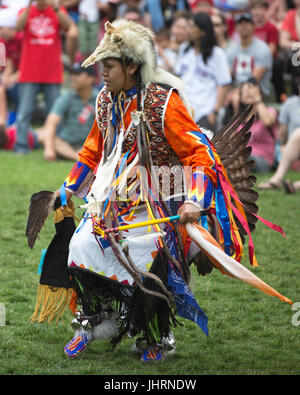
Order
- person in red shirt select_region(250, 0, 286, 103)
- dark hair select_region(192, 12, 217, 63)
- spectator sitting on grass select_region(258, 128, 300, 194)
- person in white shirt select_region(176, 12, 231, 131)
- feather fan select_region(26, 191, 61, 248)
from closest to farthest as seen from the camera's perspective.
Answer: feather fan select_region(26, 191, 61, 248), spectator sitting on grass select_region(258, 128, 300, 194), dark hair select_region(192, 12, 217, 63), person in white shirt select_region(176, 12, 231, 131), person in red shirt select_region(250, 0, 286, 103)

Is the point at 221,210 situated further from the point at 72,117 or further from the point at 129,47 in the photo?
the point at 72,117

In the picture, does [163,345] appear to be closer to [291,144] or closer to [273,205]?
[273,205]

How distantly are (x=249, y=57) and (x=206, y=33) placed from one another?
83 cm

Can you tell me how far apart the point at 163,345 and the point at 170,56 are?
6675 mm

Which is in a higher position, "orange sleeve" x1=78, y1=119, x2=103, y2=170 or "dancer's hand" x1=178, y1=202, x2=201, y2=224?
"orange sleeve" x1=78, y1=119, x2=103, y2=170

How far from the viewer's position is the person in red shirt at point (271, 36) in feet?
31.5

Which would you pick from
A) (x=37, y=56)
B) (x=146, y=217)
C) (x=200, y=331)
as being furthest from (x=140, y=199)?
(x=37, y=56)

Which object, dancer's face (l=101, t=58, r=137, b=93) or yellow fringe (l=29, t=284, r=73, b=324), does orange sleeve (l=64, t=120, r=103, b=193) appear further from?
yellow fringe (l=29, t=284, r=73, b=324)

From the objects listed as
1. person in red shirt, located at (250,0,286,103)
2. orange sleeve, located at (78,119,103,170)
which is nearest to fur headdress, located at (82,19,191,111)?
orange sleeve, located at (78,119,103,170)

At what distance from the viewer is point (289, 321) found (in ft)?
14.0

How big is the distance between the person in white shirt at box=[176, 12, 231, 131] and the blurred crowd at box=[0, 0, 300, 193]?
0.01 metres

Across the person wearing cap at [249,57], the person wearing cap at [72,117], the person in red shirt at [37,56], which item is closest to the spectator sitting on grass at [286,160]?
the person wearing cap at [249,57]

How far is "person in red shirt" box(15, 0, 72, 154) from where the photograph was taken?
356 inches
